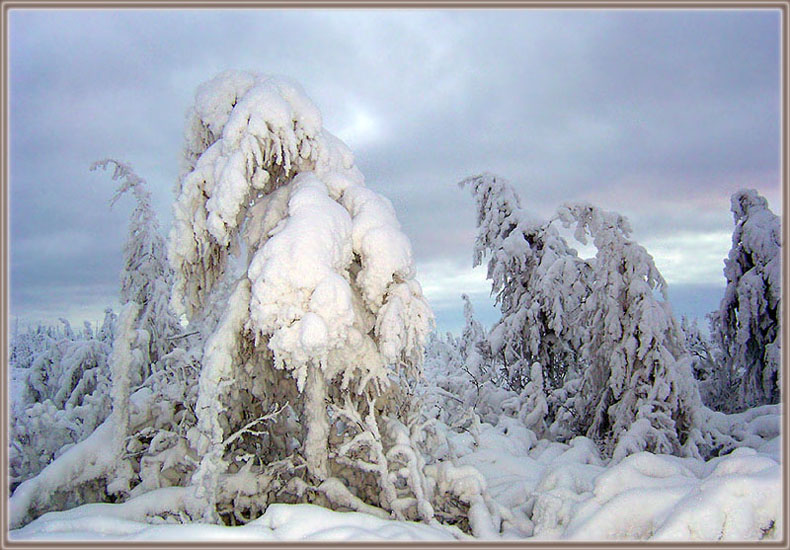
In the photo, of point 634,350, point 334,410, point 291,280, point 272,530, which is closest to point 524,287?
point 634,350

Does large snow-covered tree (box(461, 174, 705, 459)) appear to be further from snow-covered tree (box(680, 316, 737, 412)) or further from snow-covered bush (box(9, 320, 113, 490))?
snow-covered bush (box(9, 320, 113, 490))

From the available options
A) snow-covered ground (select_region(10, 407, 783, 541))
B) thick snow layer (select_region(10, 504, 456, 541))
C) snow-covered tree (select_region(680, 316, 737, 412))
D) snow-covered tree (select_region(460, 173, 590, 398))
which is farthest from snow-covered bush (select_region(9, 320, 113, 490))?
snow-covered tree (select_region(680, 316, 737, 412))

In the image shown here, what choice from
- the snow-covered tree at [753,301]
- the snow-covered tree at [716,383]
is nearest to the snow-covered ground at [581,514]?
the snow-covered tree at [753,301]

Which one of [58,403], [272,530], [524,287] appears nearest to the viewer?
[272,530]

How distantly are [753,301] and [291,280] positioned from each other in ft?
34.3

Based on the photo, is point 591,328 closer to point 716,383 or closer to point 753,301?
point 753,301

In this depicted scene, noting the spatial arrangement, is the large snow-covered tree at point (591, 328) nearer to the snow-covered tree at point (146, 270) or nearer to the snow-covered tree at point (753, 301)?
the snow-covered tree at point (753, 301)

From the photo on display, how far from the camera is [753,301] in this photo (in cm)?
1017

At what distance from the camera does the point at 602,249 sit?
→ 8625 millimetres

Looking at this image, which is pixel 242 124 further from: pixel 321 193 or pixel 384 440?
pixel 384 440

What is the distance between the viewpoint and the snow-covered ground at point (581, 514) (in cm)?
393

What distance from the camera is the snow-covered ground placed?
12.9 feet

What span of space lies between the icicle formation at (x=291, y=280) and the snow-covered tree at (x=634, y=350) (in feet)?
14.2

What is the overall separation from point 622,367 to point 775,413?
3.41 m
